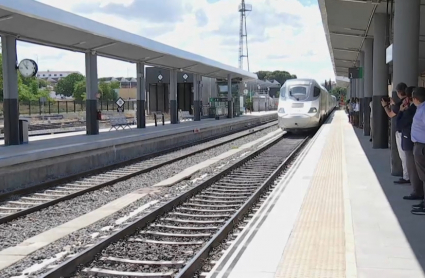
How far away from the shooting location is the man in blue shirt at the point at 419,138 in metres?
7.03

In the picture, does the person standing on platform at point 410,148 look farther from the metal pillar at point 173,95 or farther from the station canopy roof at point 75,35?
the metal pillar at point 173,95

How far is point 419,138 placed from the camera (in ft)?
23.3

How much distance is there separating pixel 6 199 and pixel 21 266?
4.72 meters

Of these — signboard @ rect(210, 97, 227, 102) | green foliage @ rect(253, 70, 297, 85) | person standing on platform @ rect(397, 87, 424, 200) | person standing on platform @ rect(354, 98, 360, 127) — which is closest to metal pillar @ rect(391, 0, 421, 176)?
person standing on platform @ rect(397, 87, 424, 200)

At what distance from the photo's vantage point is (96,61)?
20.9m

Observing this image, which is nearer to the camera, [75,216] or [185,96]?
[75,216]

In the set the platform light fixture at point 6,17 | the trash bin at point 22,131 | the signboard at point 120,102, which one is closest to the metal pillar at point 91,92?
the trash bin at point 22,131

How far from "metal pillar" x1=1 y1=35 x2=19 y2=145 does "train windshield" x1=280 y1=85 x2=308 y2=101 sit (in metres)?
13.0

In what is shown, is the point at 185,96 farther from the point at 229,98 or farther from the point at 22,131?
the point at 22,131

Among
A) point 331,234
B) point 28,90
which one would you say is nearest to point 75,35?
point 331,234

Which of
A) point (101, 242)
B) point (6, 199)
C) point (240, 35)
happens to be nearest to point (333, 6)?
point (6, 199)

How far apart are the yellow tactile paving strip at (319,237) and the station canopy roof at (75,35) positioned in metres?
8.59

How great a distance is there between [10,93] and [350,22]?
11.8 m

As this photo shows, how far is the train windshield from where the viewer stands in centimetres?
2428
